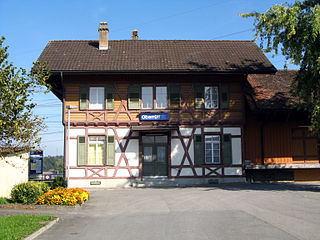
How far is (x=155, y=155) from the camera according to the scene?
20812mm

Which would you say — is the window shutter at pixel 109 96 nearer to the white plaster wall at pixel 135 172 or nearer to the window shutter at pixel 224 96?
the white plaster wall at pixel 135 172

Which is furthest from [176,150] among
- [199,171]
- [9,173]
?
[9,173]

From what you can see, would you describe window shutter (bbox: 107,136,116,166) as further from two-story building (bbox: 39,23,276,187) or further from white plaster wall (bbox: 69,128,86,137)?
white plaster wall (bbox: 69,128,86,137)

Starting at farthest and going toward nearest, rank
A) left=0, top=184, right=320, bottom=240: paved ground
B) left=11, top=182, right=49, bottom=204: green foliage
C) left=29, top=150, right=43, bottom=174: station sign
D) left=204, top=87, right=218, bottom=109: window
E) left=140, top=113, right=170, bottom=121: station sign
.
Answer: left=29, top=150, right=43, bottom=174: station sign < left=204, top=87, right=218, bottom=109: window < left=140, top=113, right=170, bottom=121: station sign < left=11, top=182, right=49, bottom=204: green foliage < left=0, top=184, right=320, bottom=240: paved ground

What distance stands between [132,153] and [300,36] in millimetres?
10476

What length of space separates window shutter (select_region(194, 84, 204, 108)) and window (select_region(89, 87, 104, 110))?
529cm

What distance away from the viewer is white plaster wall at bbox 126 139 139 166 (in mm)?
20531

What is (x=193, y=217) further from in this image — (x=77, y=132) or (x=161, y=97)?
(x=77, y=132)

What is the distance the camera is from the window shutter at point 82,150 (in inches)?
797

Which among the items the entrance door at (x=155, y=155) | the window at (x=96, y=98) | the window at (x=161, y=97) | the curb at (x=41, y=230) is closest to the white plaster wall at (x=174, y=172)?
the entrance door at (x=155, y=155)

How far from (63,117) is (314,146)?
586 inches

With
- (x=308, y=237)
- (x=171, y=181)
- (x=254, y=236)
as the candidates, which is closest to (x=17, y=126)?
(x=254, y=236)

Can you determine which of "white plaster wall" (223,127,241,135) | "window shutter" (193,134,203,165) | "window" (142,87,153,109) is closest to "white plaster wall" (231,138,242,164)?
"white plaster wall" (223,127,241,135)

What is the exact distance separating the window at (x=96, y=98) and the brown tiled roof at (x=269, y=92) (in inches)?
328
